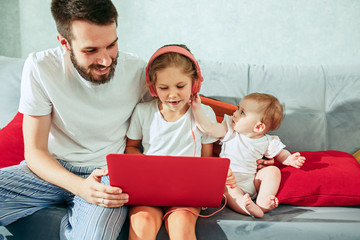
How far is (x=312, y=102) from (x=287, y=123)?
7.7 inches

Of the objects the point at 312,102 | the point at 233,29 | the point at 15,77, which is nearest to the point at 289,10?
the point at 233,29

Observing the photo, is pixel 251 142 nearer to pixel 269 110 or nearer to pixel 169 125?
pixel 269 110

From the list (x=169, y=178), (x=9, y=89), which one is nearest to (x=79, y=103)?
(x=169, y=178)

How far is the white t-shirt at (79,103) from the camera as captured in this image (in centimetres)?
120

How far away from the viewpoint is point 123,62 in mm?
1351

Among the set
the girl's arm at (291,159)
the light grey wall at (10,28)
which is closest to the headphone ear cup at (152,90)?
the girl's arm at (291,159)

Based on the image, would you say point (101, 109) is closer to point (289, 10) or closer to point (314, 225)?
point (314, 225)

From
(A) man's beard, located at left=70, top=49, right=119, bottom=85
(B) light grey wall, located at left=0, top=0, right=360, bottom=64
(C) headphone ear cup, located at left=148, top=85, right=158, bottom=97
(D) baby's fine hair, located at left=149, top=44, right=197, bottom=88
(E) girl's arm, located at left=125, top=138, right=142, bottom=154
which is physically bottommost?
(E) girl's arm, located at left=125, top=138, right=142, bottom=154

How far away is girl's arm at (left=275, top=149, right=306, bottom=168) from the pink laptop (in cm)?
49

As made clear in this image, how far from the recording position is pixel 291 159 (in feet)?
4.64

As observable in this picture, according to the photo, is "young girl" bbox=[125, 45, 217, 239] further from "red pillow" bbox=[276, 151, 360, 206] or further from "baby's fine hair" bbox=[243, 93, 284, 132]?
"red pillow" bbox=[276, 151, 360, 206]

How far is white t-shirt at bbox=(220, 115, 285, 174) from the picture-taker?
1.41 meters

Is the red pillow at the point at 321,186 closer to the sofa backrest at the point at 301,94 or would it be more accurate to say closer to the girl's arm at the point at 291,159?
the girl's arm at the point at 291,159

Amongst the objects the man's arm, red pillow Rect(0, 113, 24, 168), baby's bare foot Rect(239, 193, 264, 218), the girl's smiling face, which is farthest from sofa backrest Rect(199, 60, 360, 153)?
red pillow Rect(0, 113, 24, 168)
